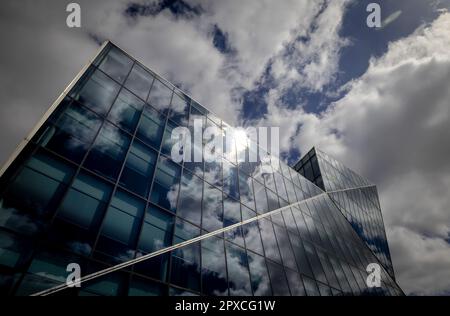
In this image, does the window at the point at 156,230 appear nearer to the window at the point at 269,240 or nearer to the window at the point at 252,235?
the window at the point at 252,235

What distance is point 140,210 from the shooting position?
947 centimetres

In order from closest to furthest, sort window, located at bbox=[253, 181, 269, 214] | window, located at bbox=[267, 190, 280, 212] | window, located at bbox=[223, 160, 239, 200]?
window, located at bbox=[223, 160, 239, 200] < window, located at bbox=[253, 181, 269, 214] < window, located at bbox=[267, 190, 280, 212]

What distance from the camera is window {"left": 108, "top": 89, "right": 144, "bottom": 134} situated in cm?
1066

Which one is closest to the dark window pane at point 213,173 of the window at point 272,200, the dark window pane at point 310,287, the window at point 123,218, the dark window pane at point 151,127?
the dark window pane at point 151,127

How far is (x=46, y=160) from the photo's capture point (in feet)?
25.2

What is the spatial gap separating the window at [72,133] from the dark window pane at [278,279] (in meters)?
9.41

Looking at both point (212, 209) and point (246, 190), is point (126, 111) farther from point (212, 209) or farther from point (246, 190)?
point (246, 190)

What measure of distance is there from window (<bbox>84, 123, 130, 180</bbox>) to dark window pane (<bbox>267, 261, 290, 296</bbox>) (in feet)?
26.8

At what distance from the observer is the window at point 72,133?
26.4 feet

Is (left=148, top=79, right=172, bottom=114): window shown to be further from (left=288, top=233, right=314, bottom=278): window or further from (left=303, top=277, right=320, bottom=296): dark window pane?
(left=303, top=277, right=320, bottom=296): dark window pane

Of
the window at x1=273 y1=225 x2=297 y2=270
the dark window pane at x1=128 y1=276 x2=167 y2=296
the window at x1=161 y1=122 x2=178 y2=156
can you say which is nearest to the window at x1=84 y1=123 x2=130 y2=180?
the window at x1=161 y1=122 x2=178 y2=156
